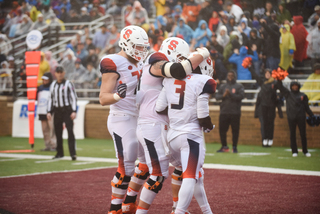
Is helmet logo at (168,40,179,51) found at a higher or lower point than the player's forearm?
higher

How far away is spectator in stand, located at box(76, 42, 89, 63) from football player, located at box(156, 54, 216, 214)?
1455cm

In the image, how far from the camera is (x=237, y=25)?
49.8 feet

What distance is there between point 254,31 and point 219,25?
2.11 m

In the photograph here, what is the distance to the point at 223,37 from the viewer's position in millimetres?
15180

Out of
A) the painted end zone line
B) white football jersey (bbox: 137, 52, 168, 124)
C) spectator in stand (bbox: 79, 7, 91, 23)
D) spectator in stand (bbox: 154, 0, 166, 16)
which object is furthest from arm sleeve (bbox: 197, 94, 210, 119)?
spectator in stand (bbox: 79, 7, 91, 23)

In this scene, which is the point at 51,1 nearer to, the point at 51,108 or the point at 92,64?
the point at 92,64

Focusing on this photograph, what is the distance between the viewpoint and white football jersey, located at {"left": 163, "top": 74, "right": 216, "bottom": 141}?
436 centimetres

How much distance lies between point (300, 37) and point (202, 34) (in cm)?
351

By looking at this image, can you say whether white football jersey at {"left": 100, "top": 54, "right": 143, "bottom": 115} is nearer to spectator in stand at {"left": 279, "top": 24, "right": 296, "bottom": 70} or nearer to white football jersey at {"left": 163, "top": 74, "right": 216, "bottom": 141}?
white football jersey at {"left": 163, "top": 74, "right": 216, "bottom": 141}

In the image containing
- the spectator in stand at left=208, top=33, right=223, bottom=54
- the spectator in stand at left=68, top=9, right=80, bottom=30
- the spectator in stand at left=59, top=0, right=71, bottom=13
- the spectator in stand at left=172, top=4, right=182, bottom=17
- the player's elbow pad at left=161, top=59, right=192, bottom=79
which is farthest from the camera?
the spectator in stand at left=59, top=0, right=71, bottom=13

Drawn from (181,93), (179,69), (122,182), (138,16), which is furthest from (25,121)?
(179,69)

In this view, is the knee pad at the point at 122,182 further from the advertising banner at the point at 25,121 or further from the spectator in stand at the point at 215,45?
the advertising banner at the point at 25,121

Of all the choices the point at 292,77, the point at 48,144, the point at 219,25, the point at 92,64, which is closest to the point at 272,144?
the point at 292,77

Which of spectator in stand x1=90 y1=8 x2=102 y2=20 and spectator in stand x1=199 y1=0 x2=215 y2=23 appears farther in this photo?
spectator in stand x1=90 y1=8 x2=102 y2=20
